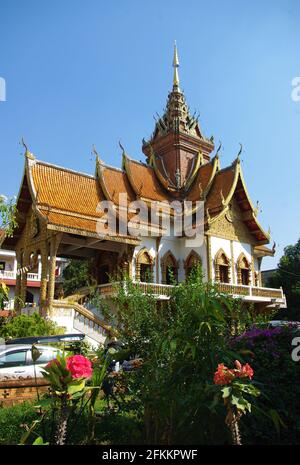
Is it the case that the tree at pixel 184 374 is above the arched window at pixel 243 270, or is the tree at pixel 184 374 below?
below

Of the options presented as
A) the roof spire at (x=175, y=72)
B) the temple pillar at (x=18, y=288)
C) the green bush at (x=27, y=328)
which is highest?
the roof spire at (x=175, y=72)

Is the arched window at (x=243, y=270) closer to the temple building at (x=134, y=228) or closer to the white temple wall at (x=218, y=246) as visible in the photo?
the temple building at (x=134, y=228)

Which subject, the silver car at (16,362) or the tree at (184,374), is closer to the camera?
the tree at (184,374)

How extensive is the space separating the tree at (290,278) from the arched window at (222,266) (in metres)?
7.07

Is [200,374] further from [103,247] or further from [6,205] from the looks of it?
[103,247]

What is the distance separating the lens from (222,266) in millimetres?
19891

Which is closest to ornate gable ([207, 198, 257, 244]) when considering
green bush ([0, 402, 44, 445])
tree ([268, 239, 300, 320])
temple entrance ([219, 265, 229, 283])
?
temple entrance ([219, 265, 229, 283])

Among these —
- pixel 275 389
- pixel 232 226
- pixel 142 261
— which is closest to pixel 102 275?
pixel 142 261

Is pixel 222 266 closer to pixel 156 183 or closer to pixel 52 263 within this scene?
pixel 156 183

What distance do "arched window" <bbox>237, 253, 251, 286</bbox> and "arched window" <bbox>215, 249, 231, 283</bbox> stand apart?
30.4 inches

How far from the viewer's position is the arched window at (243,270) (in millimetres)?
20438

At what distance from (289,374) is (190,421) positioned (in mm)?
1074

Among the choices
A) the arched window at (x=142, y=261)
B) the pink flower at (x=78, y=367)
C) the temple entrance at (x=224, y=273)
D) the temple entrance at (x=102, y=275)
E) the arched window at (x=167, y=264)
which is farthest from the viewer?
the temple entrance at (x=224, y=273)

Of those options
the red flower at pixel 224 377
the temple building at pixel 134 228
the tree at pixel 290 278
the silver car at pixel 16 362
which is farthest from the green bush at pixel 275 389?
the tree at pixel 290 278
